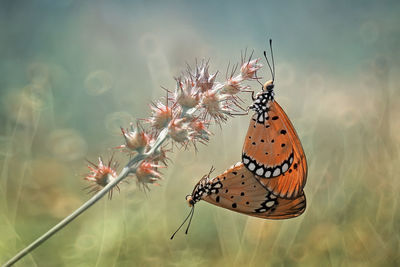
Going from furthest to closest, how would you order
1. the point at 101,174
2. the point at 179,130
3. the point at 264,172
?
the point at 264,172 → the point at 101,174 → the point at 179,130

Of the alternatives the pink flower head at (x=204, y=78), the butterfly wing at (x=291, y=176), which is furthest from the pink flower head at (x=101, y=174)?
the butterfly wing at (x=291, y=176)

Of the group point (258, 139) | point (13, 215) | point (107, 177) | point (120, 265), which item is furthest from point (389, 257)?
point (13, 215)

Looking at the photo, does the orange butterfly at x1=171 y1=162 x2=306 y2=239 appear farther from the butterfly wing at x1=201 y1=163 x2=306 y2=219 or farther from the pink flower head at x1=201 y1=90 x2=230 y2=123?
the pink flower head at x1=201 y1=90 x2=230 y2=123

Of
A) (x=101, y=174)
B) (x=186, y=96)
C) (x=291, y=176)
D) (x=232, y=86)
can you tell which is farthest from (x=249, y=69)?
(x=101, y=174)

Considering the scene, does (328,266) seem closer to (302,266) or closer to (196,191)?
(302,266)

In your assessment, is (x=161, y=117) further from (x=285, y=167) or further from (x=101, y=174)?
(x=285, y=167)

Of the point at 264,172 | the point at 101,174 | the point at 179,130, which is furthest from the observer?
the point at 264,172

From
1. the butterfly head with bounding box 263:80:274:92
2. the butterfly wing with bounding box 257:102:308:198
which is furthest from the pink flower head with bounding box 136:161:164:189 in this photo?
the butterfly head with bounding box 263:80:274:92
